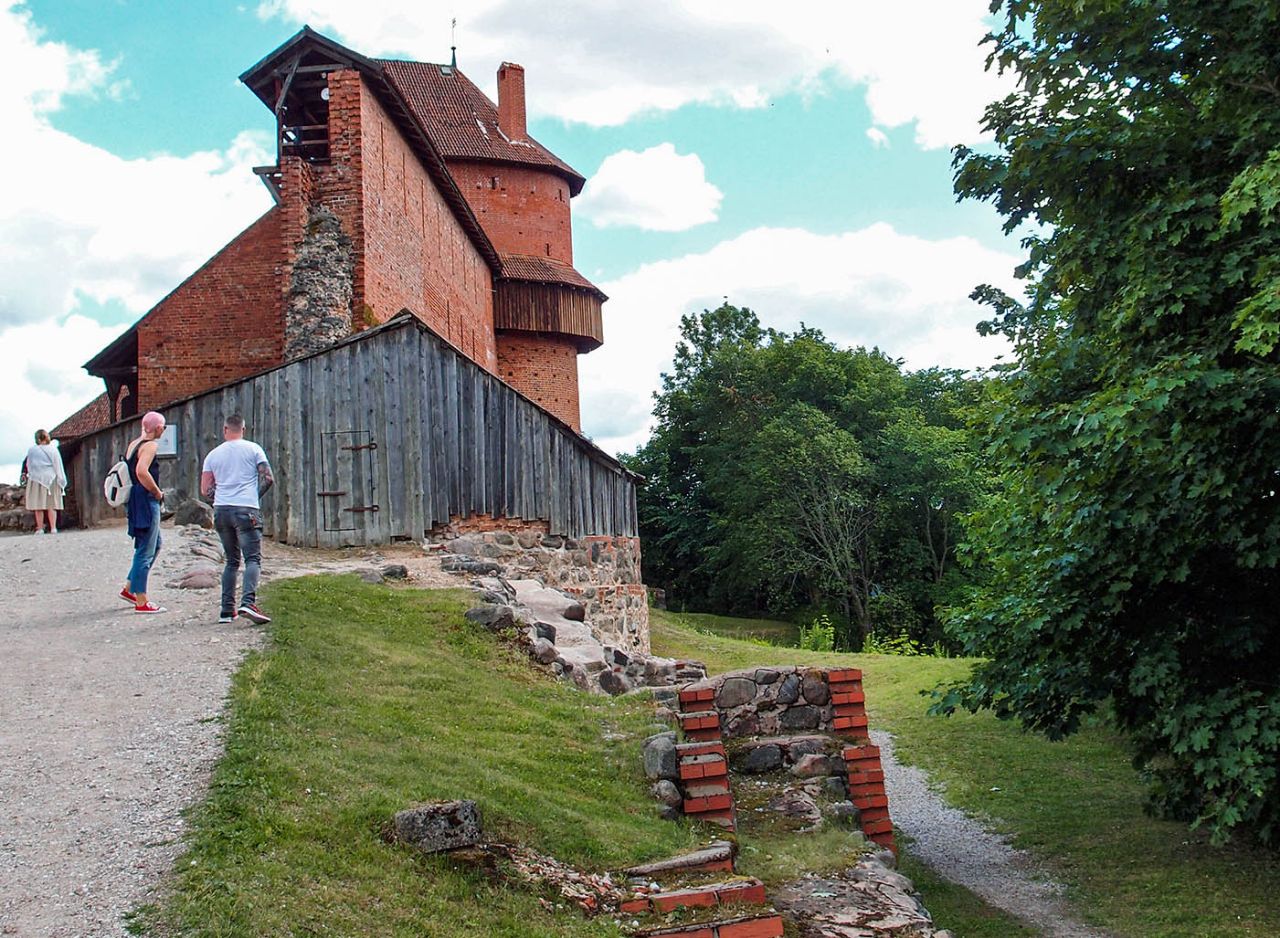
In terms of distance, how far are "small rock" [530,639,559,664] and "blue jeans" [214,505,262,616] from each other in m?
2.45

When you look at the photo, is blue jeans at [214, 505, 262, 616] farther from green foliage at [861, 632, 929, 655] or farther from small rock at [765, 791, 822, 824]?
green foliage at [861, 632, 929, 655]

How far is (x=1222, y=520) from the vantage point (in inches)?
313

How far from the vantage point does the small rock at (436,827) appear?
211 inches

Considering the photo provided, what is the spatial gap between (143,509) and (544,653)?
3.83 m

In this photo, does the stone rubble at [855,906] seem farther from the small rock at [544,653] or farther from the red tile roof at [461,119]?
the red tile roof at [461,119]

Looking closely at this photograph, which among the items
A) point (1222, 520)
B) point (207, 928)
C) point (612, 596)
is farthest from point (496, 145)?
point (207, 928)

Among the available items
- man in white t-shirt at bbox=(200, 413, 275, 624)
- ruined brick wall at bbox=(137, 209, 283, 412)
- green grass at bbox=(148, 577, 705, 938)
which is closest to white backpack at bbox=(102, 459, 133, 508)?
man in white t-shirt at bbox=(200, 413, 275, 624)

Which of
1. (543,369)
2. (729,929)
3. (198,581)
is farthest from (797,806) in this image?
(543,369)

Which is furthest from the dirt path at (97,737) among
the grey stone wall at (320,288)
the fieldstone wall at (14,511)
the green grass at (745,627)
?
the green grass at (745,627)

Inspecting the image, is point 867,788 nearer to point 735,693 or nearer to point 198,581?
point 735,693

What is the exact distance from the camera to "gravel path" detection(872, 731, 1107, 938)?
913 cm

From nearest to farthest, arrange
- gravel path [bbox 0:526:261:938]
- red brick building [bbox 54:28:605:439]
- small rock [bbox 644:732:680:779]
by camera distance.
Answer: gravel path [bbox 0:526:261:938], small rock [bbox 644:732:680:779], red brick building [bbox 54:28:605:439]

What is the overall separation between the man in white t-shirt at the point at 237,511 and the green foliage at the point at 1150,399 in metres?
6.17

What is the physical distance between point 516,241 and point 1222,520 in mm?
29486
